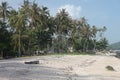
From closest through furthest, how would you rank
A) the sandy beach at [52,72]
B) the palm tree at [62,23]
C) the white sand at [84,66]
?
the sandy beach at [52,72] → the white sand at [84,66] → the palm tree at [62,23]

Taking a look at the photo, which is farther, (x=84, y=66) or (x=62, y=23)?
(x=62, y=23)

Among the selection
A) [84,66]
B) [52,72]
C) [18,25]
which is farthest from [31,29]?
[52,72]

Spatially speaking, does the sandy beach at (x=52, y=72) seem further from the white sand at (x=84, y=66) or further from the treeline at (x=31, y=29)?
the treeline at (x=31, y=29)

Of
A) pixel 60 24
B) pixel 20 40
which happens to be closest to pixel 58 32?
pixel 60 24

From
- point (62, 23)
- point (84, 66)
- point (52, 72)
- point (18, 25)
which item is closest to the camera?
point (52, 72)

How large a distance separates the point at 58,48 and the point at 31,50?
20.6m

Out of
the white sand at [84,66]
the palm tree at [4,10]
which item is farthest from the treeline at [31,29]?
the white sand at [84,66]

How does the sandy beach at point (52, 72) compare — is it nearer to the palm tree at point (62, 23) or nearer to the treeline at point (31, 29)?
the treeline at point (31, 29)

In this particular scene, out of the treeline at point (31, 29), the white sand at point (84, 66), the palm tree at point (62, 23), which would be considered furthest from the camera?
the palm tree at point (62, 23)

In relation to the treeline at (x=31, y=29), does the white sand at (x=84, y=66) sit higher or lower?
lower

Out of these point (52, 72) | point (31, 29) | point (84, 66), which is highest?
point (31, 29)

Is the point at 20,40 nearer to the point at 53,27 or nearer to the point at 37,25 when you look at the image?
the point at 37,25

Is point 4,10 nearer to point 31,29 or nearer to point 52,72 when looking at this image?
point 31,29

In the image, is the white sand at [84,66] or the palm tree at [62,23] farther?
the palm tree at [62,23]
